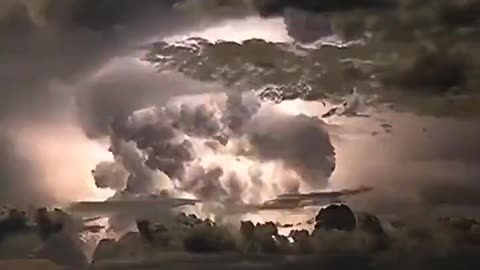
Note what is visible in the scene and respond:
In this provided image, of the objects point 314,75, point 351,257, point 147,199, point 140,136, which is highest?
point 314,75

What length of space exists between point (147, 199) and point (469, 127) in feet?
4.27

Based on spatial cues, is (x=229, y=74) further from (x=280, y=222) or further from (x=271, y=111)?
(x=280, y=222)

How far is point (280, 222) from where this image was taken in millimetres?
3322

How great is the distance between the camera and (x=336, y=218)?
130 inches

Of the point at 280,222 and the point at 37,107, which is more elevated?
the point at 37,107

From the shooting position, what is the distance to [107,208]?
11.0ft

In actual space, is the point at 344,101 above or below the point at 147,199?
above

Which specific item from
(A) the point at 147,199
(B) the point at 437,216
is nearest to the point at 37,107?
(A) the point at 147,199

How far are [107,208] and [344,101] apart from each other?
1034mm

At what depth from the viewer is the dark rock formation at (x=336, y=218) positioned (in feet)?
10.8

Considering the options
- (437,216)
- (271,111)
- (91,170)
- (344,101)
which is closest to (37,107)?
(91,170)

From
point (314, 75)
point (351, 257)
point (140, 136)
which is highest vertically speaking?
point (314, 75)

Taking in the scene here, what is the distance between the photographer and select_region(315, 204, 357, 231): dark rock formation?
3.29 metres

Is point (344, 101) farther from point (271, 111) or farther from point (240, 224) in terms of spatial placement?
point (240, 224)
